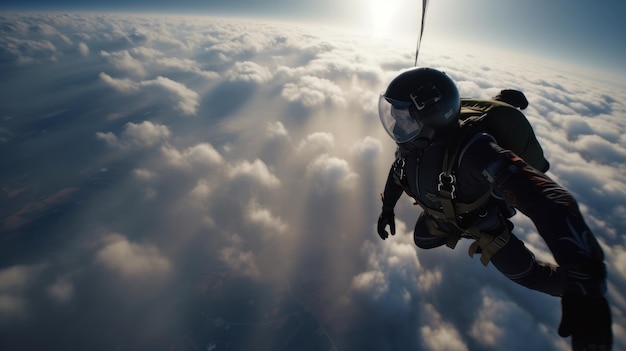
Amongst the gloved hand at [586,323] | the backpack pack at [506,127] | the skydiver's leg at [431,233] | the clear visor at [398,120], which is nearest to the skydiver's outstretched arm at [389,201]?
the skydiver's leg at [431,233]

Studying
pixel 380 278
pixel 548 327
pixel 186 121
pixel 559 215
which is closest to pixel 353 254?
pixel 380 278

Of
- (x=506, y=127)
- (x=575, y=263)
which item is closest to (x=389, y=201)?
(x=506, y=127)

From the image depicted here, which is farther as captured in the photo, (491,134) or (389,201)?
(389,201)

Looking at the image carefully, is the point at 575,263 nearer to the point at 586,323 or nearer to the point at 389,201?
the point at 586,323

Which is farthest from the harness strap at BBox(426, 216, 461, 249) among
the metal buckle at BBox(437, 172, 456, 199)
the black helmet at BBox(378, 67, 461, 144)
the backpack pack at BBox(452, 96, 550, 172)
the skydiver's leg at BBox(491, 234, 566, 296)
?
the black helmet at BBox(378, 67, 461, 144)

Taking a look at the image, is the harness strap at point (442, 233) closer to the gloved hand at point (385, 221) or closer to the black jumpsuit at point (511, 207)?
the black jumpsuit at point (511, 207)

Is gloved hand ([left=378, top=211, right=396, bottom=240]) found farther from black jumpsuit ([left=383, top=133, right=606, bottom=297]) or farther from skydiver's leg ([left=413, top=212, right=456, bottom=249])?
skydiver's leg ([left=413, top=212, right=456, bottom=249])

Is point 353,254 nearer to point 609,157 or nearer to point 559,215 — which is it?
point 559,215
